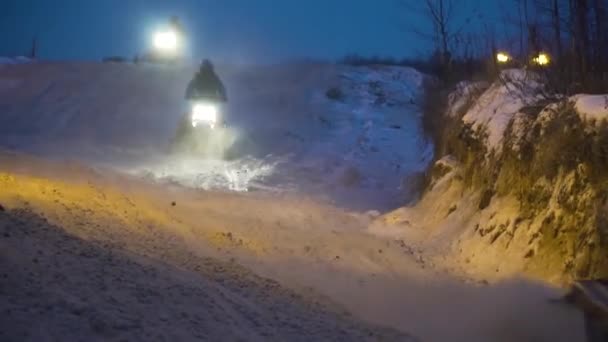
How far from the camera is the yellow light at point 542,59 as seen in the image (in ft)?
32.7

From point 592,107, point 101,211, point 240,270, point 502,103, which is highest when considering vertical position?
point 502,103

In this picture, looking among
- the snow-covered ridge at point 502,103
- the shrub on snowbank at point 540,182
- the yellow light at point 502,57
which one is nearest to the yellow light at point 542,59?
the snow-covered ridge at point 502,103

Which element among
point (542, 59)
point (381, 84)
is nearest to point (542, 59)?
point (542, 59)

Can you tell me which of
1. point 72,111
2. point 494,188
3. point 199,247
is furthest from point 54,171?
point 72,111

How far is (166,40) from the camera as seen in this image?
2959cm

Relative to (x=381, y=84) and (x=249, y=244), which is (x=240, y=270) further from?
(x=381, y=84)

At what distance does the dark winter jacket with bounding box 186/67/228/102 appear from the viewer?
790 inches

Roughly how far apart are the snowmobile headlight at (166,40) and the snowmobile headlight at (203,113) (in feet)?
33.0

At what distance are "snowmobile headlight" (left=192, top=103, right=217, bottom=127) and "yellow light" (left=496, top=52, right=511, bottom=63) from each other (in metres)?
9.95

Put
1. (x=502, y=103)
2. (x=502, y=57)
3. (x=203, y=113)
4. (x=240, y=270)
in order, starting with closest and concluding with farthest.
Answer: (x=240, y=270), (x=502, y=103), (x=502, y=57), (x=203, y=113)

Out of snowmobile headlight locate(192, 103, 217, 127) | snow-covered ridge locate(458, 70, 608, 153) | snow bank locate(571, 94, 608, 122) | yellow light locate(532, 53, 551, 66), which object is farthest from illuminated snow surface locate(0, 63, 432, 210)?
snow bank locate(571, 94, 608, 122)

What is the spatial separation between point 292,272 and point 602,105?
147 inches

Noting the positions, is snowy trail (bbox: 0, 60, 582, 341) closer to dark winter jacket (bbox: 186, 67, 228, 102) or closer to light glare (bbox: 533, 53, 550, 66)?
dark winter jacket (bbox: 186, 67, 228, 102)

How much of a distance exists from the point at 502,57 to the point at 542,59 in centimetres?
186
